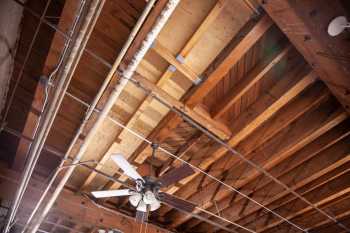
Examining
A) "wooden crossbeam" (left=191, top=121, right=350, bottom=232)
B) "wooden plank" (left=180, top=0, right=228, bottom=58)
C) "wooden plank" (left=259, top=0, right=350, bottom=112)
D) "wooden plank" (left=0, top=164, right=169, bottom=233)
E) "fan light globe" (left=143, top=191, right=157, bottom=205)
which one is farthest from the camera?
"wooden plank" (left=0, top=164, right=169, bottom=233)

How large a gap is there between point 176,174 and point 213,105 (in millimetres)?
1045

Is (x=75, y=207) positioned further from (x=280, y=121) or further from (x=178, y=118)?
(x=280, y=121)

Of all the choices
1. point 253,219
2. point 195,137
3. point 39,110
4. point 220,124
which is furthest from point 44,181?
point 253,219

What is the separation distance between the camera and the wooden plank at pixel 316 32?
6.97 ft

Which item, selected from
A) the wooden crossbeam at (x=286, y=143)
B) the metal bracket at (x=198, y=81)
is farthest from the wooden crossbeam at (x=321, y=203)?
the metal bracket at (x=198, y=81)

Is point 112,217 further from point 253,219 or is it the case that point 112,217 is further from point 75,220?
point 253,219

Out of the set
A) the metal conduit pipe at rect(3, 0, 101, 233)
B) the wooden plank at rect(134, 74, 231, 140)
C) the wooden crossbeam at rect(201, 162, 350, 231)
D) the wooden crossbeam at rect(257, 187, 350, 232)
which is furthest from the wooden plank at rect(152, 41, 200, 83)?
the wooden crossbeam at rect(257, 187, 350, 232)

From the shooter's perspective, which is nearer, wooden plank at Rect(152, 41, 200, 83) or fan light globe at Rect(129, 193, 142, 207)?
wooden plank at Rect(152, 41, 200, 83)

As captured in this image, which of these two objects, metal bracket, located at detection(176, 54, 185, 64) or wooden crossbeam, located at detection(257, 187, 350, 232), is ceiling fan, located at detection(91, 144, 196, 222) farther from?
wooden crossbeam, located at detection(257, 187, 350, 232)

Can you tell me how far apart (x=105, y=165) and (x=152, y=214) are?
5.52 feet

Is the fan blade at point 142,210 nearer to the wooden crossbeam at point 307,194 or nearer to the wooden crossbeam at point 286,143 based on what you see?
the wooden crossbeam at point 286,143

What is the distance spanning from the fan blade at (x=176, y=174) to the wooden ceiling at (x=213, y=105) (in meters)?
0.70

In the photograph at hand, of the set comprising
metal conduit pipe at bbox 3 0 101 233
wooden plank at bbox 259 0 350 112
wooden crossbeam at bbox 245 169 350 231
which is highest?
wooden crossbeam at bbox 245 169 350 231

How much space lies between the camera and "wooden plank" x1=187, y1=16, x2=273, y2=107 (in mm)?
2521
